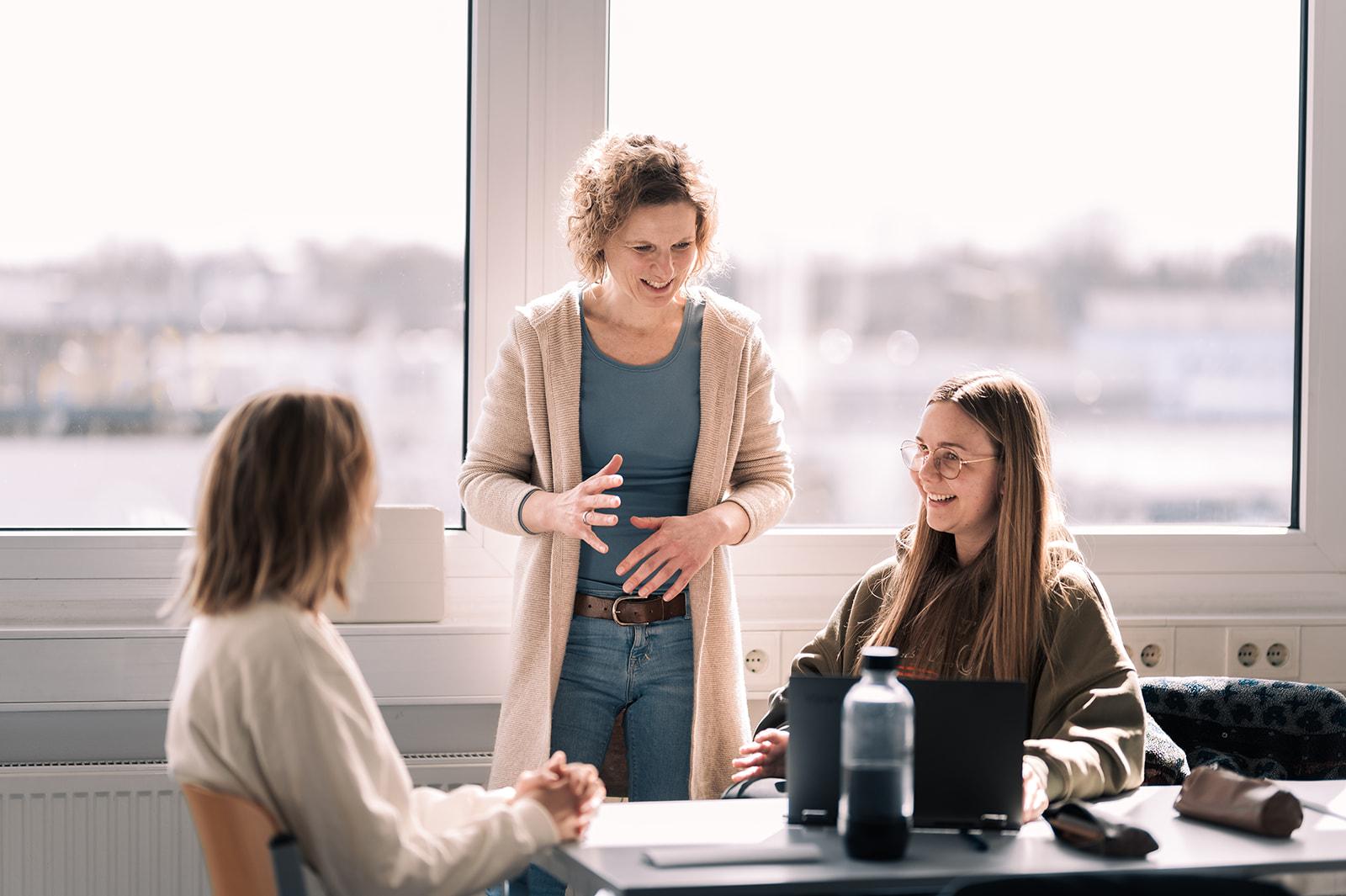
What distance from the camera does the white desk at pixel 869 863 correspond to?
1.54 meters

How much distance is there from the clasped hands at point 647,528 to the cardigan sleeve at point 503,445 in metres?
0.08

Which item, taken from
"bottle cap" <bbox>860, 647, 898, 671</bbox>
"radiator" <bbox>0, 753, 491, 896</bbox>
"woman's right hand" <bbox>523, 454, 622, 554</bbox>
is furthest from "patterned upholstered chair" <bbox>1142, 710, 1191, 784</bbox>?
"radiator" <bbox>0, 753, 491, 896</bbox>

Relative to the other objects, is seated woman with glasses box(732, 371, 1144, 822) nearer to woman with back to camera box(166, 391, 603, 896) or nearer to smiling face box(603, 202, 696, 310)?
smiling face box(603, 202, 696, 310)

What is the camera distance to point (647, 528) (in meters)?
2.48

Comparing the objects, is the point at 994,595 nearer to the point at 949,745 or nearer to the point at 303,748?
the point at 949,745

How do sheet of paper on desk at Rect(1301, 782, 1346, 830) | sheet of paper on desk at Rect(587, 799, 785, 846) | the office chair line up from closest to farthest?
the office chair, sheet of paper on desk at Rect(587, 799, 785, 846), sheet of paper on desk at Rect(1301, 782, 1346, 830)

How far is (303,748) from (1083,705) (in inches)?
46.5

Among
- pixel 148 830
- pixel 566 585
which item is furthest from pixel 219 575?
pixel 148 830

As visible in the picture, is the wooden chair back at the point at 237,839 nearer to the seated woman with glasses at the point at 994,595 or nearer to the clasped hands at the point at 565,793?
the clasped hands at the point at 565,793

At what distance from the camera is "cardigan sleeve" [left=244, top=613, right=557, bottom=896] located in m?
1.47

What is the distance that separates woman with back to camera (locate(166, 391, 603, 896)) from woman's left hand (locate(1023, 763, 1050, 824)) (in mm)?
630

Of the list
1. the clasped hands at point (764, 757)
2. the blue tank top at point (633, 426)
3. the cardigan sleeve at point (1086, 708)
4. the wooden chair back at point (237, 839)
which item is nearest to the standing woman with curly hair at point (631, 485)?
the blue tank top at point (633, 426)

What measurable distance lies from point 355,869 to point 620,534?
1073 millimetres

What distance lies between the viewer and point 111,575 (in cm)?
294
